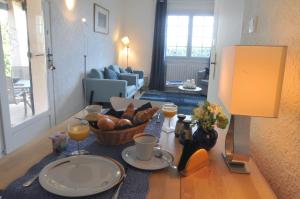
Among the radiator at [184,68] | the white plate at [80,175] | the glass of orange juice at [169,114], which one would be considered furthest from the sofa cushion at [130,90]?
the white plate at [80,175]

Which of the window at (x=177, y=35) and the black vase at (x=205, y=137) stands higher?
the window at (x=177, y=35)

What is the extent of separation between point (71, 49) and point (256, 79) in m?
3.20

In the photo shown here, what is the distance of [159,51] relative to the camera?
19.9 ft

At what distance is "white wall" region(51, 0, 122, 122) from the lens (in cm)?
311

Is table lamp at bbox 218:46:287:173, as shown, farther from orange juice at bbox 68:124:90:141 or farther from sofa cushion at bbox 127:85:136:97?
sofa cushion at bbox 127:85:136:97

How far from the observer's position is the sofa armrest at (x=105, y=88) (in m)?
3.84

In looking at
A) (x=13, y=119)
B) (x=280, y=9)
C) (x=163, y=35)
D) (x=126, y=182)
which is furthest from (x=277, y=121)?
(x=163, y=35)

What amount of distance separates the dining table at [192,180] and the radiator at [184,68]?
5.35 m

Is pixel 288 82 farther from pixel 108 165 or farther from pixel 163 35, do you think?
pixel 163 35

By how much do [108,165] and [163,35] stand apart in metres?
5.53

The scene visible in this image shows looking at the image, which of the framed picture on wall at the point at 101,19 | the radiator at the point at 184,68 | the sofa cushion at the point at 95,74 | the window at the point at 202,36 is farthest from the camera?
the radiator at the point at 184,68

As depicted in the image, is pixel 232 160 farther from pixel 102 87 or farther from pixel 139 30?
pixel 139 30

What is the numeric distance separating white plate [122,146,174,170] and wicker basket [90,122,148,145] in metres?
→ 0.07

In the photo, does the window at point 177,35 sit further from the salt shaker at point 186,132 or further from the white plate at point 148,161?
the white plate at point 148,161
